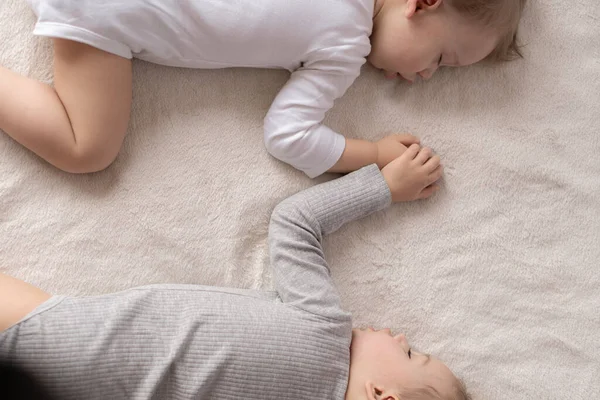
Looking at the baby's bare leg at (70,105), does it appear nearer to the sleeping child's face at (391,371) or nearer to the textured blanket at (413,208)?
the textured blanket at (413,208)

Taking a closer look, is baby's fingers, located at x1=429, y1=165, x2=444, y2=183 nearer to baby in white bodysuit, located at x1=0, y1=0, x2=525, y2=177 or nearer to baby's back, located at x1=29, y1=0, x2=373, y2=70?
baby in white bodysuit, located at x1=0, y1=0, x2=525, y2=177

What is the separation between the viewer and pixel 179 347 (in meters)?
1.02

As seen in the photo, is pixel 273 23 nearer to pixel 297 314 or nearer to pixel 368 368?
pixel 297 314

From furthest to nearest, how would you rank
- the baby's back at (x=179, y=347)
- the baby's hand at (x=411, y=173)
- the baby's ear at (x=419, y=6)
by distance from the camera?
the baby's hand at (x=411, y=173), the baby's ear at (x=419, y=6), the baby's back at (x=179, y=347)

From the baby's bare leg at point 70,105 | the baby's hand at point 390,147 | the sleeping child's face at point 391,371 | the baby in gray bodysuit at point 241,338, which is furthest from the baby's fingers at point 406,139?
the baby's bare leg at point 70,105

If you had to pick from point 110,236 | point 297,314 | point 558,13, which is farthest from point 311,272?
point 558,13

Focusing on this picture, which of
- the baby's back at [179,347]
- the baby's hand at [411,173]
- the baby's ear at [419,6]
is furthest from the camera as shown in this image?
the baby's hand at [411,173]

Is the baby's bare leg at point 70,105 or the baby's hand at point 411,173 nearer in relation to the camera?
the baby's bare leg at point 70,105

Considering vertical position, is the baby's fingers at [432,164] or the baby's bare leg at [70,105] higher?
the baby's bare leg at [70,105]

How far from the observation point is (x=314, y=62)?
3.75 ft

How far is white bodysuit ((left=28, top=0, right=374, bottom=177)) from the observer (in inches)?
39.9

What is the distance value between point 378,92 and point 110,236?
1.99 ft

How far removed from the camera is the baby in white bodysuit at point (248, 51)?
1.04m

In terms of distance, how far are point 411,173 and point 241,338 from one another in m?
0.47
